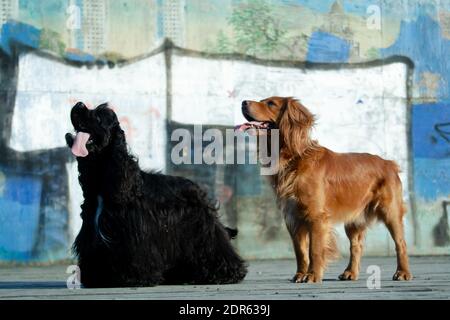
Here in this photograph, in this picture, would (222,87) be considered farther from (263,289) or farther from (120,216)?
(263,289)

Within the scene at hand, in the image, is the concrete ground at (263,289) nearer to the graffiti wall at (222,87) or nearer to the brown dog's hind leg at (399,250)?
the brown dog's hind leg at (399,250)

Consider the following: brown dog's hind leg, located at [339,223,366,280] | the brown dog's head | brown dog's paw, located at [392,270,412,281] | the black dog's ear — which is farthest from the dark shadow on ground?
brown dog's paw, located at [392,270,412,281]

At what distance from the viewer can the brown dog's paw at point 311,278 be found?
7.88 meters

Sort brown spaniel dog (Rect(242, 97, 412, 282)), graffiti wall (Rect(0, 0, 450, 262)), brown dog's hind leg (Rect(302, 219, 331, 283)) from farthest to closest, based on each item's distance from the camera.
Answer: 1. graffiti wall (Rect(0, 0, 450, 262))
2. brown spaniel dog (Rect(242, 97, 412, 282))
3. brown dog's hind leg (Rect(302, 219, 331, 283))

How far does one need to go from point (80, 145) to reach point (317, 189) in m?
2.28

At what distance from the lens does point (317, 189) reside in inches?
317

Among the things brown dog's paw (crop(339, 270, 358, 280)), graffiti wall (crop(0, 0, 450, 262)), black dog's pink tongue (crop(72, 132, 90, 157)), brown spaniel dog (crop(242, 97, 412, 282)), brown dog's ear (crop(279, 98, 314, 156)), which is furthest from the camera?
graffiti wall (crop(0, 0, 450, 262))

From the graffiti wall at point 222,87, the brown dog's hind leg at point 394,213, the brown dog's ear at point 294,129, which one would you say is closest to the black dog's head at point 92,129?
the brown dog's ear at point 294,129

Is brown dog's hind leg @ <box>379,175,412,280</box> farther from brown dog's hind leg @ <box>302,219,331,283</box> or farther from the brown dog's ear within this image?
the brown dog's ear

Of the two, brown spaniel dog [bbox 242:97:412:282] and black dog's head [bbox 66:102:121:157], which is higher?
black dog's head [bbox 66:102:121:157]

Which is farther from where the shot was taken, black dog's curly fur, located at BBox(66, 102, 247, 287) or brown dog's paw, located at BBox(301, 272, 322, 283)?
brown dog's paw, located at BBox(301, 272, 322, 283)

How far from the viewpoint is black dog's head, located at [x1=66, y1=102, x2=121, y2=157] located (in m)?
7.30

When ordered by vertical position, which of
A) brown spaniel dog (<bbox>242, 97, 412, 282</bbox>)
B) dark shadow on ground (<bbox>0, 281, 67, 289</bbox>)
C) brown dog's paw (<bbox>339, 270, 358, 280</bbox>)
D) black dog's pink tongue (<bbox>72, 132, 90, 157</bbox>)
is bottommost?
dark shadow on ground (<bbox>0, 281, 67, 289</bbox>)

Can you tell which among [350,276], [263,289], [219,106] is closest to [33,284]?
[263,289]
